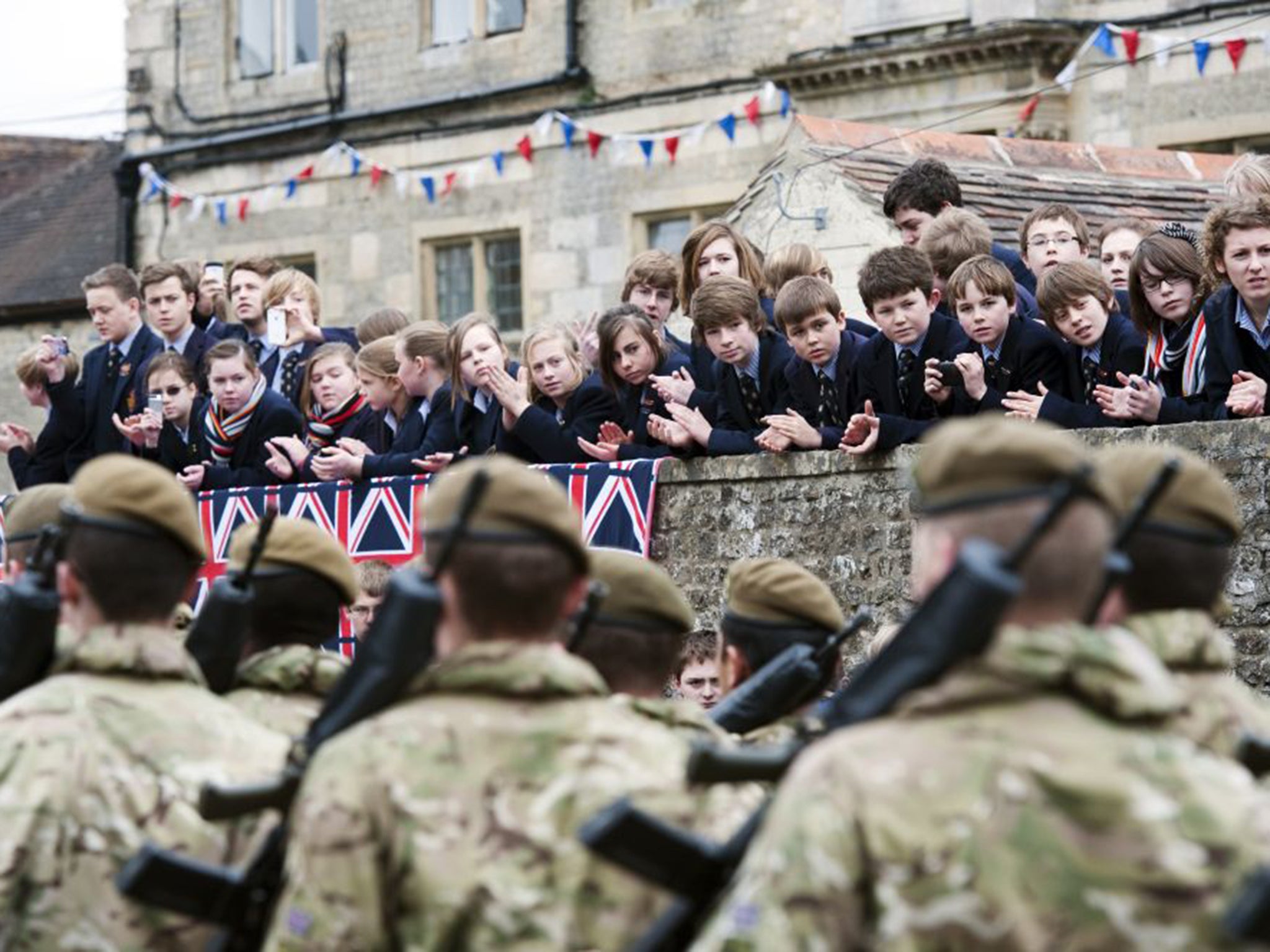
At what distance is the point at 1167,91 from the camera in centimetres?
2114

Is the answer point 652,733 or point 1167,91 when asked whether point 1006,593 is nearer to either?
point 652,733

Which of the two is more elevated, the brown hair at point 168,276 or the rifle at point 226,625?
the brown hair at point 168,276

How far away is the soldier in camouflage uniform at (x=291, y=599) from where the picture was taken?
554 cm

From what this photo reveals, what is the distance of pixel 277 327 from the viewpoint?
13633 mm

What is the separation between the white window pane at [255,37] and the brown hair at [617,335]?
1784 centimetres

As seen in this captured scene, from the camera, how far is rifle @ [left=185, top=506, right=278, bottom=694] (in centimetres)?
555

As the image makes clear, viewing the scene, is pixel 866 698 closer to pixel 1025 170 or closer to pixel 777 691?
pixel 777 691

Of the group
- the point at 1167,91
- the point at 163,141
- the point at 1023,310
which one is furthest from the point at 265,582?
the point at 163,141

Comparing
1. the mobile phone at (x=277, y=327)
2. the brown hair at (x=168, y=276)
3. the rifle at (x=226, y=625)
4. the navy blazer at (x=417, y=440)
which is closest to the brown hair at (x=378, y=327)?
the mobile phone at (x=277, y=327)

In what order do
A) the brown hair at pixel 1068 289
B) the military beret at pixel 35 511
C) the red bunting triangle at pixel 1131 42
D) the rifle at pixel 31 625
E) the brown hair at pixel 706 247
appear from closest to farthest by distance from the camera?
the rifle at pixel 31 625
the military beret at pixel 35 511
the brown hair at pixel 1068 289
the brown hair at pixel 706 247
the red bunting triangle at pixel 1131 42

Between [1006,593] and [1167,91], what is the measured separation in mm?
18370

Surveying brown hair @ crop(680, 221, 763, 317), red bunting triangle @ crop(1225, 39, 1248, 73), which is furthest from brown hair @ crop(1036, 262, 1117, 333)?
red bunting triangle @ crop(1225, 39, 1248, 73)

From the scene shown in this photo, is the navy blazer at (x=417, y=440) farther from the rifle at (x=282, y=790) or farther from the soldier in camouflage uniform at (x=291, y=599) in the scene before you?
the rifle at (x=282, y=790)

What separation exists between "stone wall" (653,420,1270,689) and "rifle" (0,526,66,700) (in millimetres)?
5356
